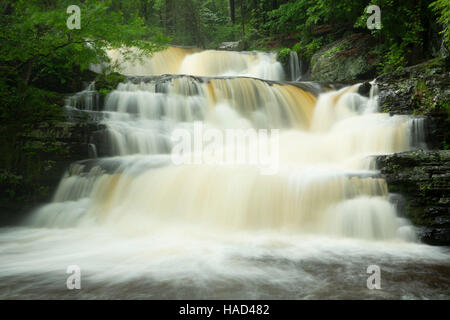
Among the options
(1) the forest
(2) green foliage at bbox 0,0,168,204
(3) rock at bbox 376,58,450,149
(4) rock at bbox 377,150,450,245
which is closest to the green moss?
(4) rock at bbox 377,150,450,245

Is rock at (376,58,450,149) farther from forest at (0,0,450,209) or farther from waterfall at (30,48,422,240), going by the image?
forest at (0,0,450,209)

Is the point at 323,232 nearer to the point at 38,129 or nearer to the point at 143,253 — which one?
the point at 143,253

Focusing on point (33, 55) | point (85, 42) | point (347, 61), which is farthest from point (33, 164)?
point (347, 61)

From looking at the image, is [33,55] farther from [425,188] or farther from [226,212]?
[425,188]

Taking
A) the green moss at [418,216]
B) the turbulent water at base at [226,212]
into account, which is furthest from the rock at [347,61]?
the green moss at [418,216]

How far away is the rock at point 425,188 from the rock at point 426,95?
7.02 feet

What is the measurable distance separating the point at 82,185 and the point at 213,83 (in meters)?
5.58

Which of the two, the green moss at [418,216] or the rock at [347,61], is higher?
the rock at [347,61]

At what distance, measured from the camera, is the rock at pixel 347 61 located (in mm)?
11812

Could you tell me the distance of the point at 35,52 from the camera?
6.37 m

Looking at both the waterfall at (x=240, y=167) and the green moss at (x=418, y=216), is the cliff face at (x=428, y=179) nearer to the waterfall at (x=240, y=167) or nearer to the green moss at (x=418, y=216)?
the green moss at (x=418, y=216)

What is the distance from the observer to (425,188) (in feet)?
14.3

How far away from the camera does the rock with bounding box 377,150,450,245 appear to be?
4.14m
